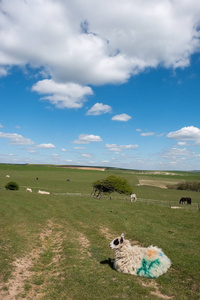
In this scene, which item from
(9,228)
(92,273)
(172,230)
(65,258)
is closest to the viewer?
(92,273)

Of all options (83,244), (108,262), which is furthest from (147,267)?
(83,244)

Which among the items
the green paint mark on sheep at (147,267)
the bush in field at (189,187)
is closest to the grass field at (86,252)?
the green paint mark on sheep at (147,267)

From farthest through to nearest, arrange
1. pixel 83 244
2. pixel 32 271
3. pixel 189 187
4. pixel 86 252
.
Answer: pixel 189 187, pixel 83 244, pixel 86 252, pixel 32 271

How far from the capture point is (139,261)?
1097cm

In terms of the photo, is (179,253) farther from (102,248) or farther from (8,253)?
(8,253)

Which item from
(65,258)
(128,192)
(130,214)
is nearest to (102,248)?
(65,258)

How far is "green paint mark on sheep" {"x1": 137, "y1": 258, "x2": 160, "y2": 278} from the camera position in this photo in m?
10.4

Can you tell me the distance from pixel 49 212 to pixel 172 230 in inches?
587

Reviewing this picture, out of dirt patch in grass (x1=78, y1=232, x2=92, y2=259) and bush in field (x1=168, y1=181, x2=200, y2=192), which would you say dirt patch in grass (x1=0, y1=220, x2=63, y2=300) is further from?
bush in field (x1=168, y1=181, x2=200, y2=192)

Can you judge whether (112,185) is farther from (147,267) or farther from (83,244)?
(147,267)

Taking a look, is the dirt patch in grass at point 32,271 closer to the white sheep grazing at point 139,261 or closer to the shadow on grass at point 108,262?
the shadow on grass at point 108,262

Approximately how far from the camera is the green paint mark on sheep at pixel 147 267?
10.4m

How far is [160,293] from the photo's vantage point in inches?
356

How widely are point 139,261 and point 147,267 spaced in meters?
0.53
